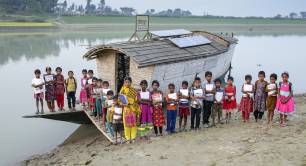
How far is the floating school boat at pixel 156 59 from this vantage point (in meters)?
9.97

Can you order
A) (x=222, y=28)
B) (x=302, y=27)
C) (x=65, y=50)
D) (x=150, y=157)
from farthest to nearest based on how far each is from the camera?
(x=302, y=27) → (x=222, y=28) → (x=65, y=50) → (x=150, y=157)

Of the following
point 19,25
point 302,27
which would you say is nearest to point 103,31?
point 19,25

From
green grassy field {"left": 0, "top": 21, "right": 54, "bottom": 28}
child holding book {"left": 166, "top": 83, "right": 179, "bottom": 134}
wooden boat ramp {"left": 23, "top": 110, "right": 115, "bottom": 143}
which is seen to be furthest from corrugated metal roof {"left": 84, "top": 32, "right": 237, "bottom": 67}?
→ green grassy field {"left": 0, "top": 21, "right": 54, "bottom": 28}

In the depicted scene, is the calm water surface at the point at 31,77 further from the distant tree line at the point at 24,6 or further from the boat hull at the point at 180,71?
the distant tree line at the point at 24,6

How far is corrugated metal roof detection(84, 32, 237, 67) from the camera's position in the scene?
32.0 ft

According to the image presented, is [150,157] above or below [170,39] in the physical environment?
below

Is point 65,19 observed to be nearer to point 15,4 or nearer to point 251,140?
point 15,4

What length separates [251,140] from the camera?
719cm

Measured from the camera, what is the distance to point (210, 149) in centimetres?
690

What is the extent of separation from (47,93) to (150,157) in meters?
4.40

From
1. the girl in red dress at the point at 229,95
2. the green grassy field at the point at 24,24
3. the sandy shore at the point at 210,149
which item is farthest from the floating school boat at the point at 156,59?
the green grassy field at the point at 24,24

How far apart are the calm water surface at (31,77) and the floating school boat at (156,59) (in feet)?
6.75

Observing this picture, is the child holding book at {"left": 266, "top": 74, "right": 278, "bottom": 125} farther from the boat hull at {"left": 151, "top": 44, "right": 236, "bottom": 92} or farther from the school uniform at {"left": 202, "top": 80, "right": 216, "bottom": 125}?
the boat hull at {"left": 151, "top": 44, "right": 236, "bottom": 92}

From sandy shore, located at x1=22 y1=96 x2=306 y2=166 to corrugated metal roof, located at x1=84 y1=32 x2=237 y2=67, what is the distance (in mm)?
2575
